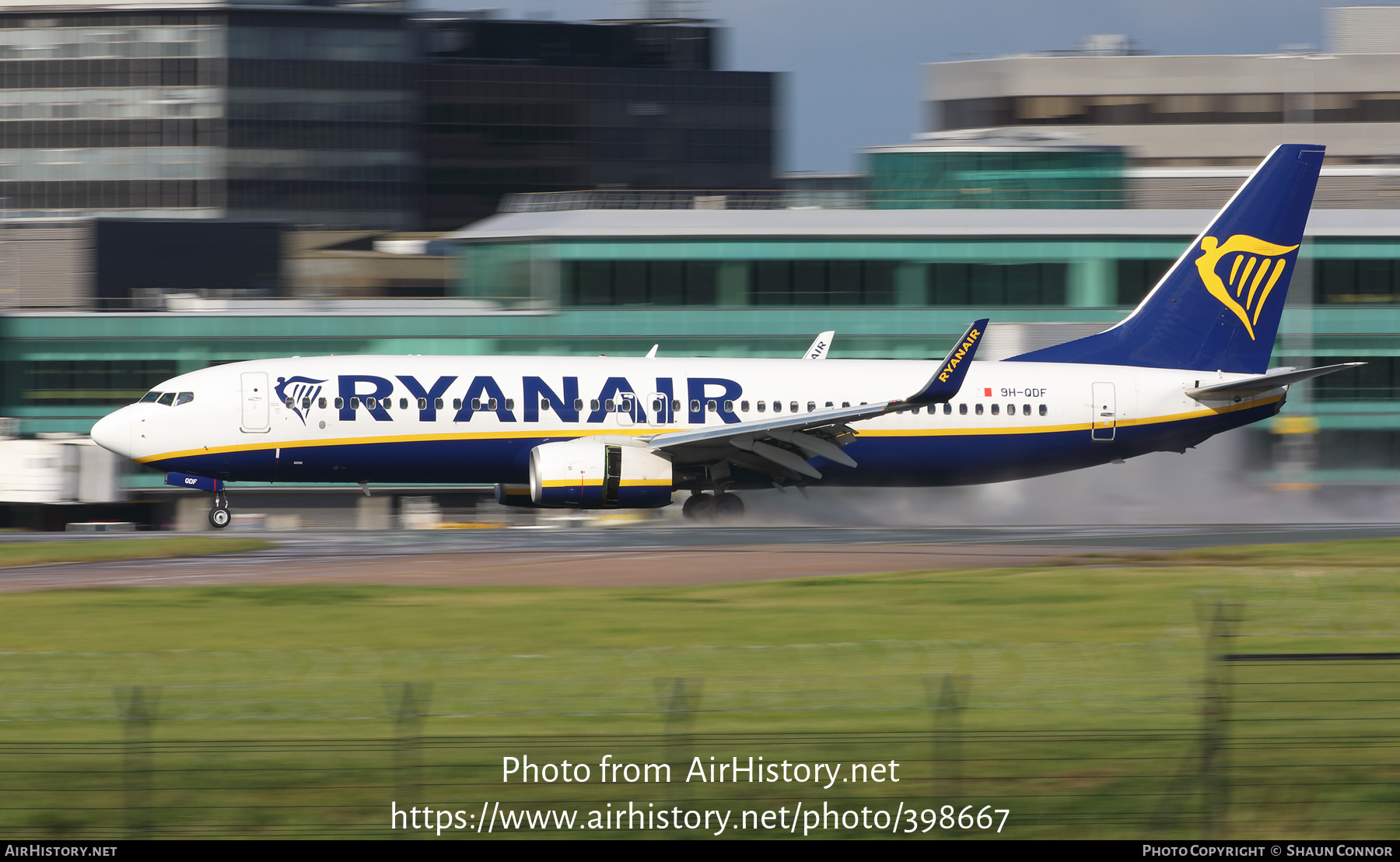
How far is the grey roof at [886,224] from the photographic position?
52.0 m

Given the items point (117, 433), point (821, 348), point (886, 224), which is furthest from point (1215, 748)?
point (886, 224)

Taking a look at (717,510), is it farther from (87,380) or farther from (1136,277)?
(87,380)

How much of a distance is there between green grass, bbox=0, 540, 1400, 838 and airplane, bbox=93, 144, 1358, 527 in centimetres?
1306

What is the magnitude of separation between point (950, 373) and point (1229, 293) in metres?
9.54

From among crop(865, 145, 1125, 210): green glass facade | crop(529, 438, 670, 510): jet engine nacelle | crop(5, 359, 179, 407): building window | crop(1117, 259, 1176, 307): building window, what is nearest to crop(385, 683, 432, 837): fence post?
crop(529, 438, 670, 510): jet engine nacelle

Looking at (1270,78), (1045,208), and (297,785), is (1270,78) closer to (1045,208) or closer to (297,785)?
(1045,208)

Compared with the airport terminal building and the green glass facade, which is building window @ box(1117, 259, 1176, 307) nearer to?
the airport terminal building

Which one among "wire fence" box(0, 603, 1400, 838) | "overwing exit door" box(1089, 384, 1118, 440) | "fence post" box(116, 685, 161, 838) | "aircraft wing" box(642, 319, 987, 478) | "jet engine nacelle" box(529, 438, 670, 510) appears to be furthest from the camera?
"overwing exit door" box(1089, 384, 1118, 440)

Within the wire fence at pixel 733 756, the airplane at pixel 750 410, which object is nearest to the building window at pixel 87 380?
the airplane at pixel 750 410

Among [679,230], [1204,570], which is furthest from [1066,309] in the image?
[1204,570]

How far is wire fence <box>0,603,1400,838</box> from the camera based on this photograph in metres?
9.88

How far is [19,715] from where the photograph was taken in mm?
12734

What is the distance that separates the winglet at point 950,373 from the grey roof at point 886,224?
2117 cm

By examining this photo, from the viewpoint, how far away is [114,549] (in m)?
27.1
